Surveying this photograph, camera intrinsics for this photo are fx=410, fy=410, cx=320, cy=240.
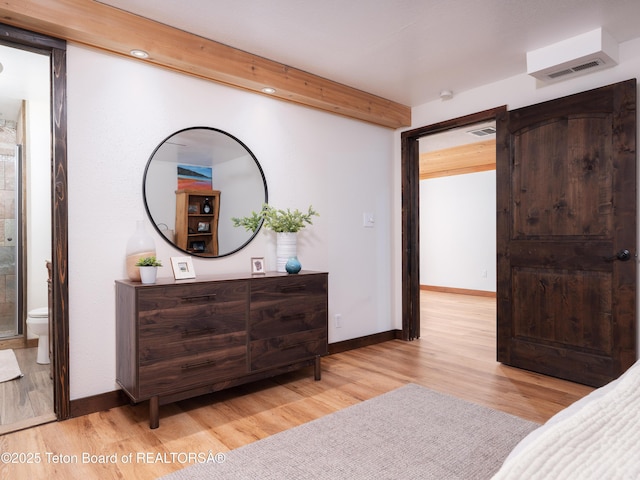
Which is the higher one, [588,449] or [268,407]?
[588,449]

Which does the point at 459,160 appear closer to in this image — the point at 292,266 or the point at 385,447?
the point at 292,266

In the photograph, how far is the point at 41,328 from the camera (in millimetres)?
3064

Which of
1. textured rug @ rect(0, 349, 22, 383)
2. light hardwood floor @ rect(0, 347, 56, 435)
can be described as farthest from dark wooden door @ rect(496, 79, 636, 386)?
textured rug @ rect(0, 349, 22, 383)

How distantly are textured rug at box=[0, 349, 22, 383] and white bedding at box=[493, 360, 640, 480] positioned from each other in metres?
3.29

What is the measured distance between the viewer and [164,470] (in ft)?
5.98

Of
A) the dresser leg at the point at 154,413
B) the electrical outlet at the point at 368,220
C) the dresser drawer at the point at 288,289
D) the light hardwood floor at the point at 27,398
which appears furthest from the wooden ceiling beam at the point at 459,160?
the light hardwood floor at the point at 27,398

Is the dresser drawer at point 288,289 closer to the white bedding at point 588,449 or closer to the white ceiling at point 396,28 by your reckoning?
the white ceiling at point 396,28

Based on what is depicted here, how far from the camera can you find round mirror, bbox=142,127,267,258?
2.71 m

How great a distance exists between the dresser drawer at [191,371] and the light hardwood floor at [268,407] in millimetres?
202

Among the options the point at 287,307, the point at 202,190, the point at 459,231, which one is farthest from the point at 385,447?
the point at 459,231

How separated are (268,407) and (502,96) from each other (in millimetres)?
3029

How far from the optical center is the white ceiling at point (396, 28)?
234 cm

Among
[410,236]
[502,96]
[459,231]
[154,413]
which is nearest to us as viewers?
[154,413]

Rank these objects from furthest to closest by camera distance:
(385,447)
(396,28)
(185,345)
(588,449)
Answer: (396,28) < (185,345) < (385,447) < (588,449)
